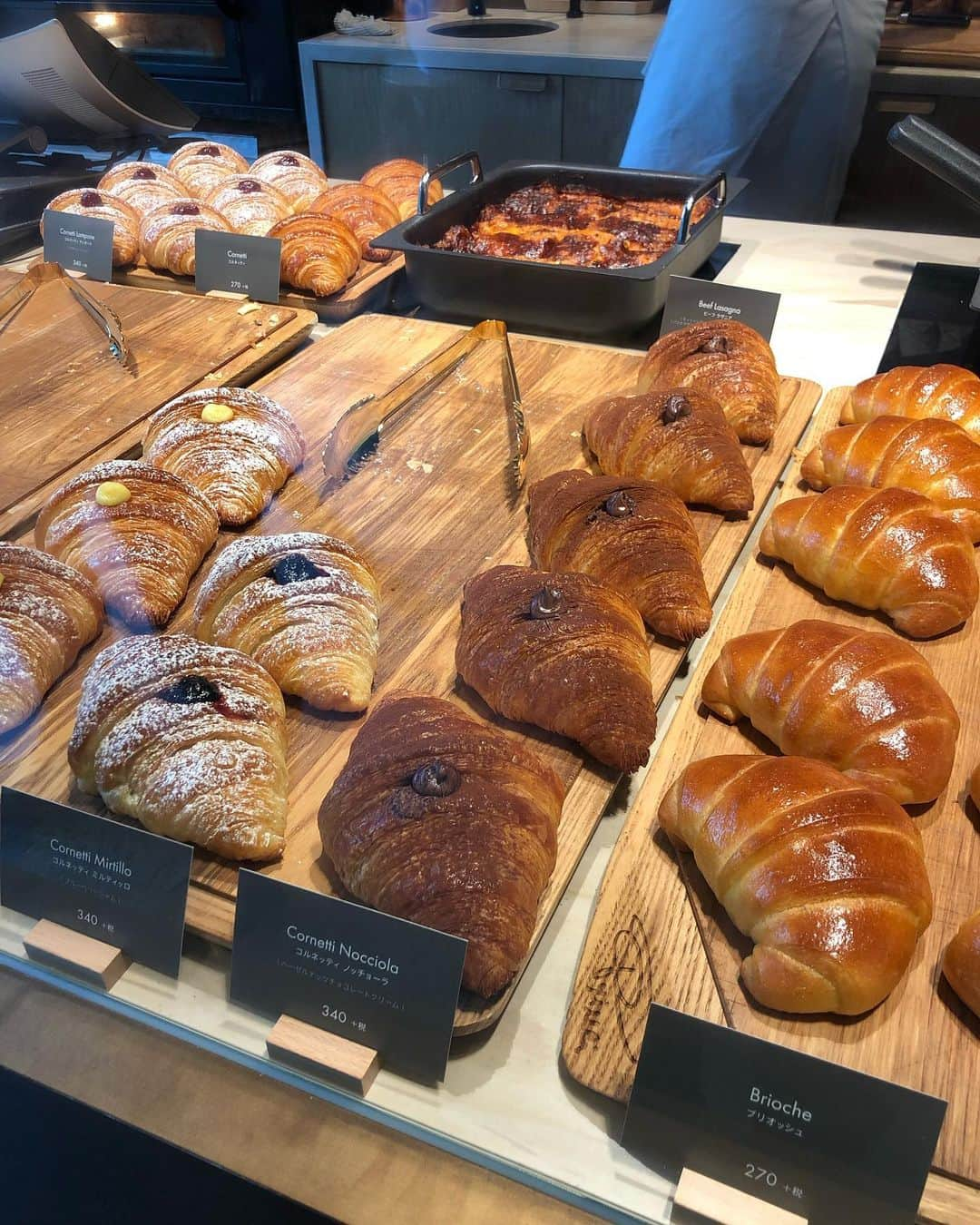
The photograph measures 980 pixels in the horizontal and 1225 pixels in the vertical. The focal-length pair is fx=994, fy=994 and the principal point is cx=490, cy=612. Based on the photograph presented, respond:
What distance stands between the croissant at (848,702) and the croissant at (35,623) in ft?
2.53

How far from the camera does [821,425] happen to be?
1.67 meters

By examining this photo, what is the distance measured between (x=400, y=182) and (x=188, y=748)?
206cm

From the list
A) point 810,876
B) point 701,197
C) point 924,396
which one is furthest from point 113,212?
point 810,876

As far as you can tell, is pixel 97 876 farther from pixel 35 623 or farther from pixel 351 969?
pixel 35 623

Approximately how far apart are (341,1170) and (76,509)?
929 mm

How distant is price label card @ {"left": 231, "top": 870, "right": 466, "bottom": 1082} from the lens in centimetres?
77

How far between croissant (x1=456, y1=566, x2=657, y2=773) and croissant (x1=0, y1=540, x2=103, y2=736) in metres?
0.47

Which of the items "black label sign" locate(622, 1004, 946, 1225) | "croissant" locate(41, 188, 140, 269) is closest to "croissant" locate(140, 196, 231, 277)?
"croissant" locate(41, 188, 140, 269)

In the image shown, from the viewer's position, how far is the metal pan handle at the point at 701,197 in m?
1.86

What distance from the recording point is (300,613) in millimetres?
1172

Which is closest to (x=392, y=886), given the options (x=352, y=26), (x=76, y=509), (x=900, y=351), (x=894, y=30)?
(x=76, y=509)

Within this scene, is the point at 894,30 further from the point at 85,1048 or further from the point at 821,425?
the point at 85,1048

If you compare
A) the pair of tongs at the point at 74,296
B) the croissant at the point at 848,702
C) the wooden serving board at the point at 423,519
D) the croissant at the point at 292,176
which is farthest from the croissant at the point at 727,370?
the croissant at the point at 292,176

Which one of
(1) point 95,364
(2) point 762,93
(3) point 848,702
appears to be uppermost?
(2) point 762,93
